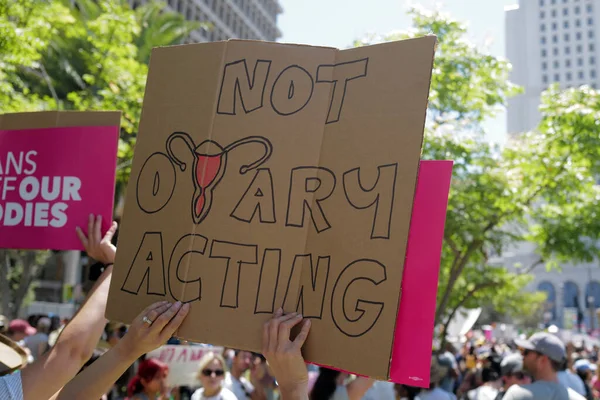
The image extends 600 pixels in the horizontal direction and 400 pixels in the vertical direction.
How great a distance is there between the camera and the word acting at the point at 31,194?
2828 mm

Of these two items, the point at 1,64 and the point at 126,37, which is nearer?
the point at 1,64

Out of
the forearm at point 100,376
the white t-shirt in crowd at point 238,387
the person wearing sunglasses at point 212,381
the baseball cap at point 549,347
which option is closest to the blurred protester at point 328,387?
the baseball cap at point 549,347

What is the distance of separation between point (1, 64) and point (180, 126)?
6776mm

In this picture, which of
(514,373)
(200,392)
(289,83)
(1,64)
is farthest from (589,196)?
(289,83)

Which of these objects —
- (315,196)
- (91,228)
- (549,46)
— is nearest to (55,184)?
(91,228)

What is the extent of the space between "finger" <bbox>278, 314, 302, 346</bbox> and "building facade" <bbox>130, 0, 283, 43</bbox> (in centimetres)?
3703

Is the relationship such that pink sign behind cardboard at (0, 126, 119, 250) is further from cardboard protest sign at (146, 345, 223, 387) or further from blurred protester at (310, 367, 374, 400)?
cardboard protest sign at (146, 345, 223, 387)

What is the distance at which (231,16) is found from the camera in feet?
165

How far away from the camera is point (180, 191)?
7.00ft

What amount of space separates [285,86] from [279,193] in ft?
1.22

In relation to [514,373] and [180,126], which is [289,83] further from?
[514,373]

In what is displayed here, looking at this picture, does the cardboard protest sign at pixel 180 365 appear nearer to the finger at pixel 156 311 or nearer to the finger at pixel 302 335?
the finger at pixel 156 311

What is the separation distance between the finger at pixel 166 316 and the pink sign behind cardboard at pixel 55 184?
0.97 m

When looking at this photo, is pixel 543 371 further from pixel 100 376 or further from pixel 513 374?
pixel 100 376
